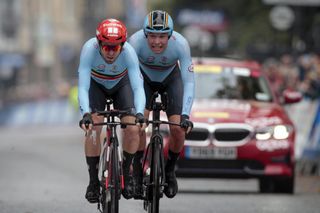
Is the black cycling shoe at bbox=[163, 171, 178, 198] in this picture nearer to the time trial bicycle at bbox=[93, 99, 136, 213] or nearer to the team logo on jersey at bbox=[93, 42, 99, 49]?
the time trial bicycle at bbox=[93, 99, 136, 213]

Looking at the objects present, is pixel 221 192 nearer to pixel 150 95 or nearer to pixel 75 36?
pixel 150 95

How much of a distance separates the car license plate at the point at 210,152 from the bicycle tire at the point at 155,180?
159 inches

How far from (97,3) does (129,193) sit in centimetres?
10334

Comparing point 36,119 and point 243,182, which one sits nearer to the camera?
point 243,182

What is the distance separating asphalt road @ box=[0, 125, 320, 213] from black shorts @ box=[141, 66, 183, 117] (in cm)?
115

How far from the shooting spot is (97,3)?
113 meters

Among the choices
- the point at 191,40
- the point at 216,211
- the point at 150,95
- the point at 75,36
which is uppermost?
the point at 150,95

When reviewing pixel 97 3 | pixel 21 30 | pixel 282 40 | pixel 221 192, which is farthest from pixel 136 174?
pixel 97 3

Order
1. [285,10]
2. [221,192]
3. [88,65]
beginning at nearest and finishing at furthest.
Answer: [88,65] → [221,192] → [285,10]

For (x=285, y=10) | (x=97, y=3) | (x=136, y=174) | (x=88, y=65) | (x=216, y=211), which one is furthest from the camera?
(x=97, y=3)

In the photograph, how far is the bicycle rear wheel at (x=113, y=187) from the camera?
9547 millimetres

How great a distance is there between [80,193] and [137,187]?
11.6 feet

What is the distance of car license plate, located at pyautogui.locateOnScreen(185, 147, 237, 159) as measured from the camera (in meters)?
14.5

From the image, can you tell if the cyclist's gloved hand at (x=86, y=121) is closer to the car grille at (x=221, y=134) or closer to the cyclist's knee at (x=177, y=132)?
the cyclist's knee at (x=177, y=132)
